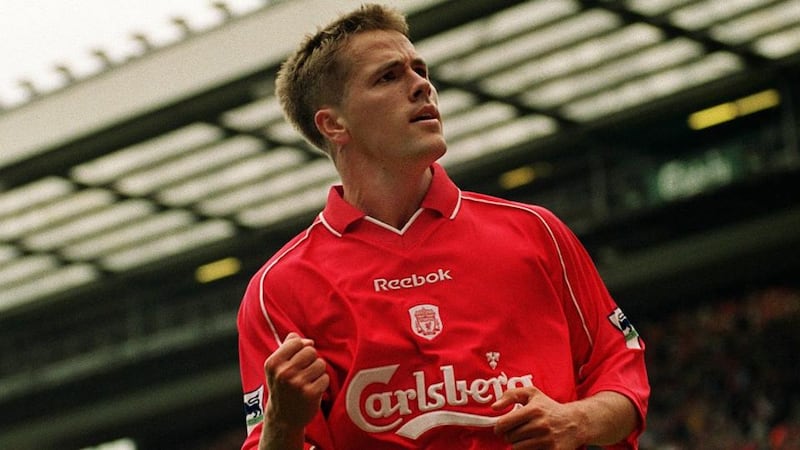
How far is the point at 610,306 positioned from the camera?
3.87 meters

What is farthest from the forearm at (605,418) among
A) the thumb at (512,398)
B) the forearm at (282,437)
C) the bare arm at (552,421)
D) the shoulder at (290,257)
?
the shoulder at (290,257)

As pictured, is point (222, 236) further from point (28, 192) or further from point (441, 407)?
point (441, 407)

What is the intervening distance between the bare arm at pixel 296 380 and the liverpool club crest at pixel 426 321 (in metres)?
0.36

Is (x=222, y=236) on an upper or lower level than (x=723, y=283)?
upper

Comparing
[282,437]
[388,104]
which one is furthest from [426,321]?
[388,104]

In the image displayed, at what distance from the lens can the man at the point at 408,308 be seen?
11.6 ft

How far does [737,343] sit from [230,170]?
8.26 m

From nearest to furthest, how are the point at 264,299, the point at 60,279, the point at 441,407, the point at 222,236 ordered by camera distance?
the point at 441,407 → the point at 264,299 → the point at 222,236 → the point at 60,279

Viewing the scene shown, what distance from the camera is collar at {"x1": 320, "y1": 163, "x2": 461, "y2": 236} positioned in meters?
3.93

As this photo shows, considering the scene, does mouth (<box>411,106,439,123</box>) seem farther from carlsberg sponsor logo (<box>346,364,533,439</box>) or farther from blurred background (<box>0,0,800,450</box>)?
blurred background (<box>0,0,800,450</box>)

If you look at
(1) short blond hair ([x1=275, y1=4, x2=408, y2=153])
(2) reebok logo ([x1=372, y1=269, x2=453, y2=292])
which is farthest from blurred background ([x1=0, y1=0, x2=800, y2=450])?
(2) reebok logo ([x1=372, y1=269, x2=453, y2=292])

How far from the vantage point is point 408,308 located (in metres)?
3.70

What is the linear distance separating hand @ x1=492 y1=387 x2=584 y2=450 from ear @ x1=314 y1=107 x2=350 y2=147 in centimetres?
98

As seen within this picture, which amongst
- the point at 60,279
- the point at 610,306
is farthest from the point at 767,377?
the point at 610,306
